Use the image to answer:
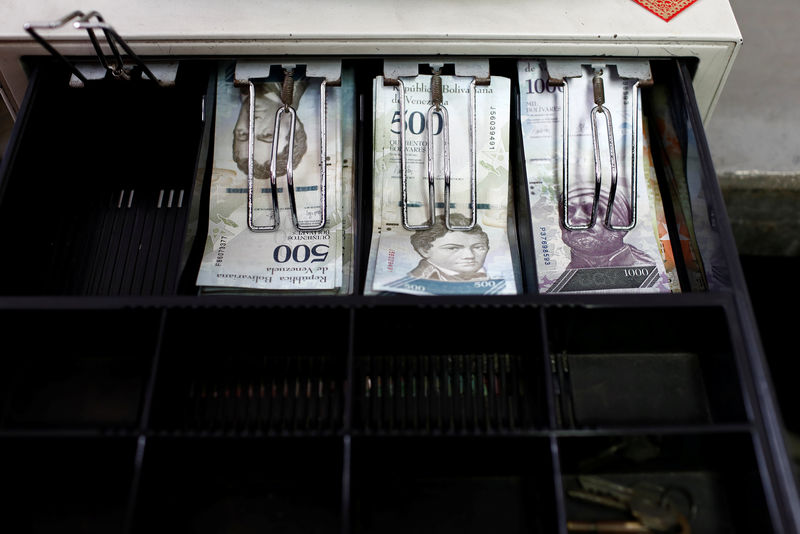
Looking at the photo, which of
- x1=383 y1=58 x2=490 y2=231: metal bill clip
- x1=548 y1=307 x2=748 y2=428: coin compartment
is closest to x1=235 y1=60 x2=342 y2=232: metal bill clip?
x1=383 y1=58 x2=490 y2=231: metal bill clip

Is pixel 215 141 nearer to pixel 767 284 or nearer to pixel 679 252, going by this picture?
pixel 679 252

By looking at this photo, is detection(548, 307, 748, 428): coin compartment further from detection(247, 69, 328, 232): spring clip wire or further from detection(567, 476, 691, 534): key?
detection(247, 69, 328, 232): spring clip wire

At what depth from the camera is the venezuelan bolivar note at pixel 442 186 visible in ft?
3.52

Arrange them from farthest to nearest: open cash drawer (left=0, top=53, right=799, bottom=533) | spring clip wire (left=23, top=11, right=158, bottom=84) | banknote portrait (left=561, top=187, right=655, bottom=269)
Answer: banknote portrait (left=561, top=187, right=655, bottom=269)
spring clip wire (left=23, top=11, right=158, bottom=84)
open cash drawer (left=0, top=53, right=799, bottom=533)

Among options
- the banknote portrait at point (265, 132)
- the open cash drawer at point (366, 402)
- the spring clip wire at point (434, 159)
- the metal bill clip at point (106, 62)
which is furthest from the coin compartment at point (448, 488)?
the metal bill clip at point (106, 62)

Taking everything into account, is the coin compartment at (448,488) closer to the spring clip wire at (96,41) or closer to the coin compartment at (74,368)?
Result: the coin compartment at (74,368)

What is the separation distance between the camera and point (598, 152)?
111 centimetres

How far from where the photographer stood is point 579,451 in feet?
3.02

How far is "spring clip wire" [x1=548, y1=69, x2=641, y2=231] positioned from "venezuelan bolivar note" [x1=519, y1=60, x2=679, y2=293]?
0.04ft

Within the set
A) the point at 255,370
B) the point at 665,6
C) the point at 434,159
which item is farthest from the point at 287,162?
the point at 665,6

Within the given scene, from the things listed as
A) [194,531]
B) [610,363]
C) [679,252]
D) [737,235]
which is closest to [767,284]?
[737,235]

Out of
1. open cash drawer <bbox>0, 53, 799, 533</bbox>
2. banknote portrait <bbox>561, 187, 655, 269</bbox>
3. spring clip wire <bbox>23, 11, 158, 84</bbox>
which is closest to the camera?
open cash drawer <bbox>0, 53, 799, 533</bbox>

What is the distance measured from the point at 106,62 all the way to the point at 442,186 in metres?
0.60

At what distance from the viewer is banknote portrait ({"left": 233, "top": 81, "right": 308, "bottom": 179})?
1172mm
